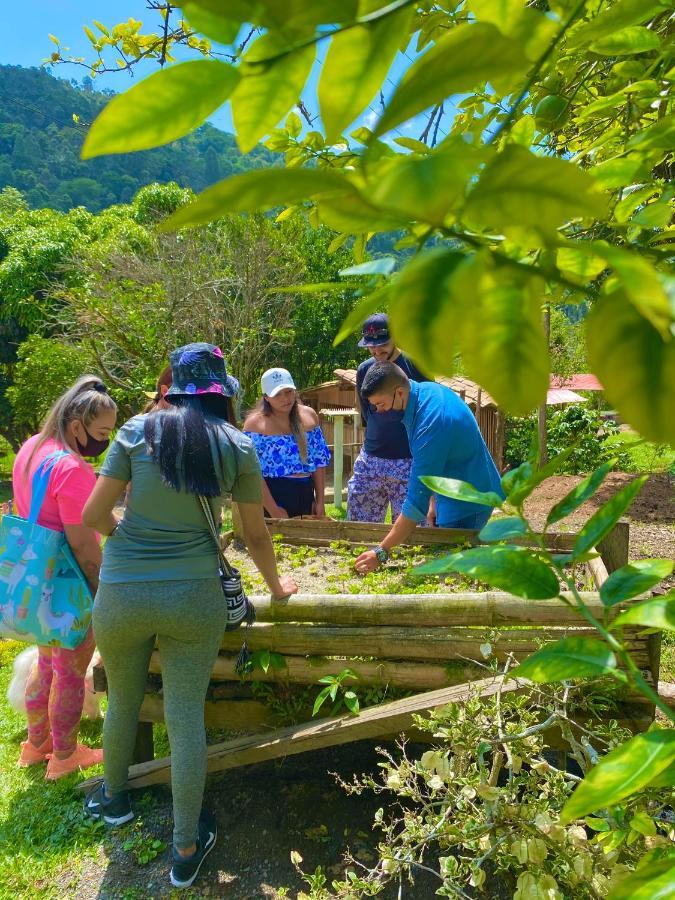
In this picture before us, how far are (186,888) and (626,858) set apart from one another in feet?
6.61

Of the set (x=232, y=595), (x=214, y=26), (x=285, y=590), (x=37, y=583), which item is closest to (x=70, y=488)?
(x=37, y=583)

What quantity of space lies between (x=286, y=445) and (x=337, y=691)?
2140 mm

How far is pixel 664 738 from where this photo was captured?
577 mm

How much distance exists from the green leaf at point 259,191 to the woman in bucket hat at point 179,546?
2260 millimetres

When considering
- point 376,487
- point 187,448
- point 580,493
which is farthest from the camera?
point 376,487

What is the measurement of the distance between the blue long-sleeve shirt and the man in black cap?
2.06 feet

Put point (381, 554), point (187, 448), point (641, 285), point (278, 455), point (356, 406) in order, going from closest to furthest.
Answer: point (641, 285) → point (187, 448) → point (381, 554) → point (278, 455) → point (356, 406)

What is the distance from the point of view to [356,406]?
35.4ft

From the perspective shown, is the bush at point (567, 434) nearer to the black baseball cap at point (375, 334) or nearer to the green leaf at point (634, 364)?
the black baseball cap at point (375, 334)

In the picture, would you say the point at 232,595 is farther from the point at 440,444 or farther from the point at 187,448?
the point at 440,444

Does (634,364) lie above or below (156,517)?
above

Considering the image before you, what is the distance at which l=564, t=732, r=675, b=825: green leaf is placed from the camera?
521 millimetres

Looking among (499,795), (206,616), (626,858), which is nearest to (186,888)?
(206,616)

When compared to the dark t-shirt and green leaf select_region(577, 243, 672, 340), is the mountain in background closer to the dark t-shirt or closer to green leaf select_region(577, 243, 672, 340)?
the dark t-shirt
